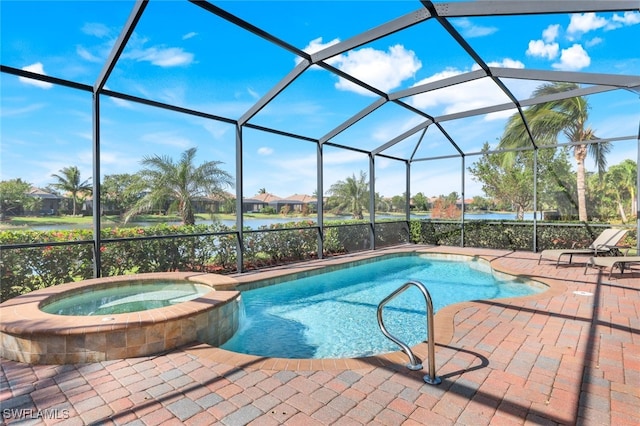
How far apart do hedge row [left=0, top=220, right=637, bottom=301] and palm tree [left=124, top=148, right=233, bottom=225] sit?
2.45 m

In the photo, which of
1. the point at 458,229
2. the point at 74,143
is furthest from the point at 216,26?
the point at 74,143

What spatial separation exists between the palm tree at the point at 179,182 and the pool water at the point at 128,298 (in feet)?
19.0

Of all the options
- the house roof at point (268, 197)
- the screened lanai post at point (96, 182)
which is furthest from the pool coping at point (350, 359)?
the house roof at point (268, 197)

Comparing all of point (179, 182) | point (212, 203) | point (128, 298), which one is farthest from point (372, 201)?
point (128, 298)

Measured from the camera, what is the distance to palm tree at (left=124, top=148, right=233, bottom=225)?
10.4m

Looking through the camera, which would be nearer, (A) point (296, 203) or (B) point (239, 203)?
(B) point (239, 203)

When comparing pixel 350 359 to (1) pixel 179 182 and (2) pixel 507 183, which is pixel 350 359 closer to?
(1) pixel 179 182

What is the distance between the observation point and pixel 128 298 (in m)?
4.95

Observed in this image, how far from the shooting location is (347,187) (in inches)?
740

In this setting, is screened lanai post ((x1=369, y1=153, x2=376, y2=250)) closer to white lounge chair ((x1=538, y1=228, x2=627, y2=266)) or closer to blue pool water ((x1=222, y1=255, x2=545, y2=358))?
blue pool water ((x1=222, y1=255, x2=545, y2=358))

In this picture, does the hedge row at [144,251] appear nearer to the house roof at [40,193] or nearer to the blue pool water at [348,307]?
the blue pool water at [348,307]

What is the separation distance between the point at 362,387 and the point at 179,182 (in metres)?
9.87

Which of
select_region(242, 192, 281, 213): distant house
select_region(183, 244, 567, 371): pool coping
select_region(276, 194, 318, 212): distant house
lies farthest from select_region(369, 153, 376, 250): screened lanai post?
select_region(276, 194, 318, 212): distant house

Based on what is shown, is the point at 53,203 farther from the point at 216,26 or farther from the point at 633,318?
the point at 633,318
